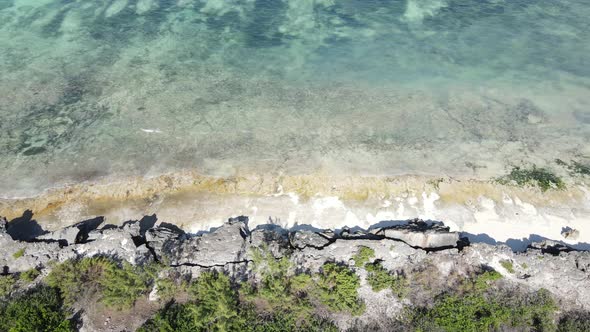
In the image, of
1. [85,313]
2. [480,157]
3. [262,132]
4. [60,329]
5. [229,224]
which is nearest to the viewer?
[60,329]

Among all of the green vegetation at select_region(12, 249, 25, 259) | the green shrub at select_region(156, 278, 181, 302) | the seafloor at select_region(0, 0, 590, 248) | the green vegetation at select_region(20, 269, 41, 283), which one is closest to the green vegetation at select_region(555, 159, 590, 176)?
the seafloor at select_region(0, 0, 590, 248)

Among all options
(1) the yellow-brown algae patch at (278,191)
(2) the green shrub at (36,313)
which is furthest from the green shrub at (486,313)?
(2) the green shrub at (36,313)

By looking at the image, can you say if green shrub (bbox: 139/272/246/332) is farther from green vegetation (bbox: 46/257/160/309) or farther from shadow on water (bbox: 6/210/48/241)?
shadow on water (bbox: 6/210/48/241)

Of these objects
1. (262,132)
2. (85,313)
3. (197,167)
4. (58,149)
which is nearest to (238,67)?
(262,132)

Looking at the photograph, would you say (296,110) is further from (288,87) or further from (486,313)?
(486,313)

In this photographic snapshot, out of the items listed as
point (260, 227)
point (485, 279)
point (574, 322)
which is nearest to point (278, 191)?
point (260, 227)

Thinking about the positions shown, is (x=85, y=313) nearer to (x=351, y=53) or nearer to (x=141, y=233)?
(x=141, y=233)
